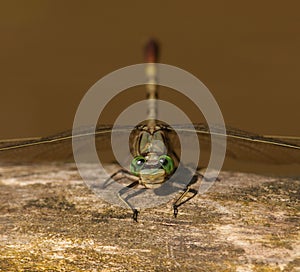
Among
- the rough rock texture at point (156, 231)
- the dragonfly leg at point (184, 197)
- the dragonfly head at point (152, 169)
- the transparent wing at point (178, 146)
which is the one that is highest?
the transparent wing at point (178, 146)

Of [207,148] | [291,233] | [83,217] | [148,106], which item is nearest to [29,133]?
[148,106]

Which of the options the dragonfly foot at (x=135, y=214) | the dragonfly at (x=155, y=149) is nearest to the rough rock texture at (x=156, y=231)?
the dragonfly foot at (x=135, y=214)

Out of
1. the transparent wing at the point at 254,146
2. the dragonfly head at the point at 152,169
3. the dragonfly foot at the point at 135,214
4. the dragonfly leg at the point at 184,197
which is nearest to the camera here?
the dragonfly foot at the point at 135,214

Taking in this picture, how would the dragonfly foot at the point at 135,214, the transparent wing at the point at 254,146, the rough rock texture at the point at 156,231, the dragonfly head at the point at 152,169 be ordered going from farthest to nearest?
the transparent wing at the point at 254,146
the dragonfly head at the point at 152,169
the dragonfly foot at the point at 135,214
the rough rock texture at the point at 156,231

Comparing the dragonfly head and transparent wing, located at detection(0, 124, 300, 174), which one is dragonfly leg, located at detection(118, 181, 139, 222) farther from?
transparent wing, located at detection(0, 124, 300, 174)

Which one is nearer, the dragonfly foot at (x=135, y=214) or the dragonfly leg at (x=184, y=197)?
the dragonfly foot at (x=135, y=214)

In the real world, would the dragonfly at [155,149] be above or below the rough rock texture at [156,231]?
above

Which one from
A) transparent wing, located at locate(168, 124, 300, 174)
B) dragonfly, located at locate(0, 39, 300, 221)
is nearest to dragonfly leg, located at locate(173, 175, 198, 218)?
dragonfly, located at locate(0, 39, 300, 221)

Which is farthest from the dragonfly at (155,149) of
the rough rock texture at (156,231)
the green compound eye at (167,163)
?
the rough rock texture at (156,231)

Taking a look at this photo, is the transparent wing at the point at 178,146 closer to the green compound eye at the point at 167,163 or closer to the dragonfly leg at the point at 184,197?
the green compound eye at the point at 167,163
